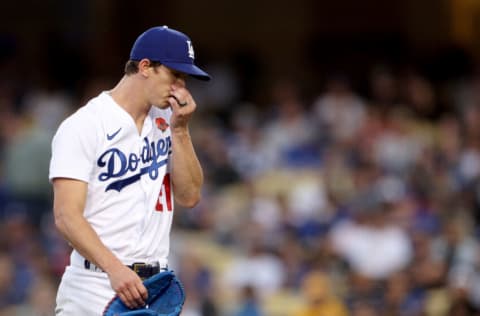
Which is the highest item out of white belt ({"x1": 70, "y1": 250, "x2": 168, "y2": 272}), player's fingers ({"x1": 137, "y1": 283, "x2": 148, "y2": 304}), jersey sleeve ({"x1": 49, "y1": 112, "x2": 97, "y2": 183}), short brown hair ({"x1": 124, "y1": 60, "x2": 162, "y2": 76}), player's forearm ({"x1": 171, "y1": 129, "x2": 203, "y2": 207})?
short brown hair ({"x1": 124, "y1": 60, "x2": 162, "y2": 76})

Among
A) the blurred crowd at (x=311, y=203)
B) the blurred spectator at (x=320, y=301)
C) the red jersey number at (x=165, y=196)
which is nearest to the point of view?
the red jersey number at (x=165, y=196)

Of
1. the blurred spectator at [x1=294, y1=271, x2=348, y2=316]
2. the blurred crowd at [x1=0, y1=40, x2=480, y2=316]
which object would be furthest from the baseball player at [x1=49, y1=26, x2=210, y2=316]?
the blurred spectator at [x1=294, y1=271, x2=348, y2=316]

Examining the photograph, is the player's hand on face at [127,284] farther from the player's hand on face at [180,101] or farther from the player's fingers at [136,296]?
the player's hand on face at [180,101]

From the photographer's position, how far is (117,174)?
19.1 feet

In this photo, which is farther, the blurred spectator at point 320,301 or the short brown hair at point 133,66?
the blurred spectator at point 320,301

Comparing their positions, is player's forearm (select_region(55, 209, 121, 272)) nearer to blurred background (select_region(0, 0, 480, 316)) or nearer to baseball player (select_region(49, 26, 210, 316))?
baseball player (select_region(49, 26, 210, 316))

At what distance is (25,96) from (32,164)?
298cm

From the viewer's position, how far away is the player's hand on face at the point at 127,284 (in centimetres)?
561

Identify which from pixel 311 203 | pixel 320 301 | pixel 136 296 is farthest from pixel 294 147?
pixel 136 296

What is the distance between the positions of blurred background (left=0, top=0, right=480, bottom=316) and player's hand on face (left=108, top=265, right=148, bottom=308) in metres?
4.86

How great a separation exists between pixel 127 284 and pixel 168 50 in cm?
107

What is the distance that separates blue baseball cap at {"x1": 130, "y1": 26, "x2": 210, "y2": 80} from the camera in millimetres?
5746

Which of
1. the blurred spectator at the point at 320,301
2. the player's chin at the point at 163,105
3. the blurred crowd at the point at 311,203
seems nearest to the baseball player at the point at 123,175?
the player's chin at the point at 163,105

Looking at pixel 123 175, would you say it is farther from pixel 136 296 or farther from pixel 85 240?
pixel 136 296
